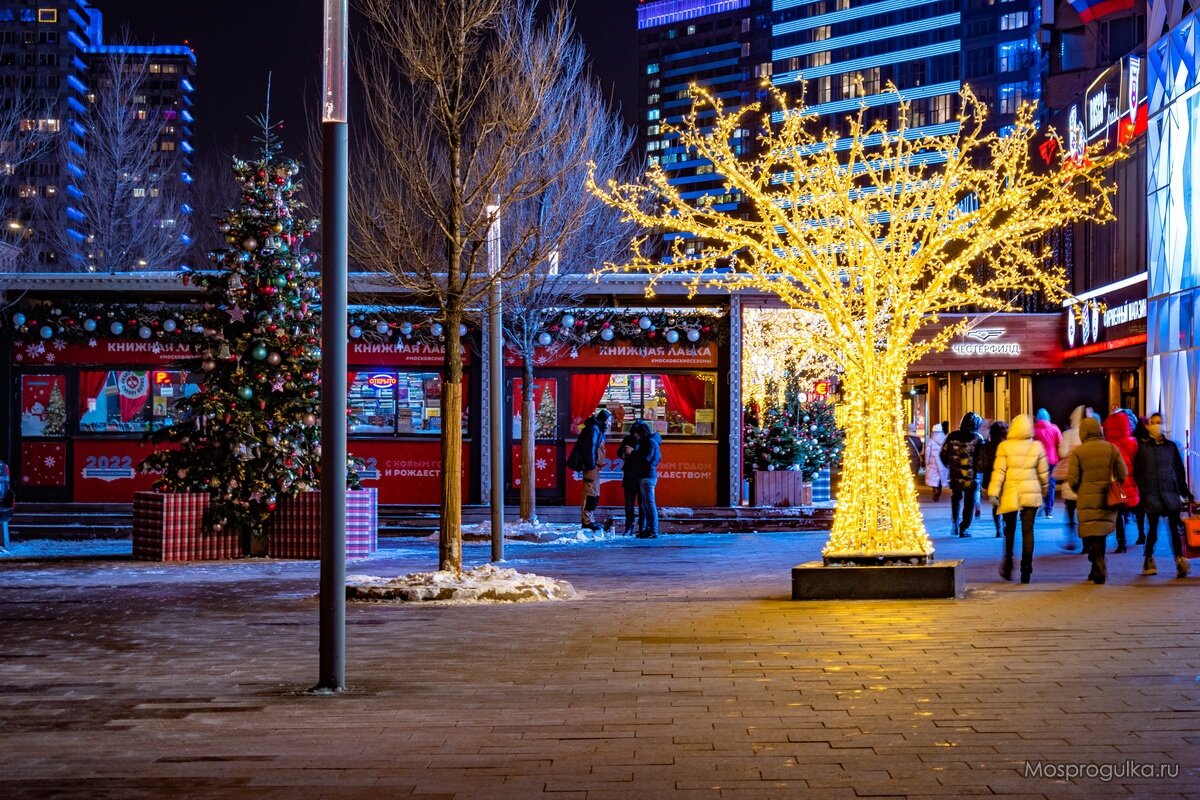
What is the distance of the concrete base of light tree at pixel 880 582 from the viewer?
11.8 metres

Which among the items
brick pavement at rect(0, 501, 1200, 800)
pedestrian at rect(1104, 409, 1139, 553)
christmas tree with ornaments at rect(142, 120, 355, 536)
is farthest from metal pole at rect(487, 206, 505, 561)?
pedestrian at rect(1104, 409, 1139, 553)

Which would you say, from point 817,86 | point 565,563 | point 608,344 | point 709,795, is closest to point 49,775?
point 709,795

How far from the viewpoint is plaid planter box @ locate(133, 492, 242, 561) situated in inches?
643

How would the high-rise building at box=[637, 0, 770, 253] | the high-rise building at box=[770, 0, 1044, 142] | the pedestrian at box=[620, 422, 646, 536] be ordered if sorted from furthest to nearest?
1. the high-rise building at box=[637, 0, 770, 253]
2. the high-rise building at box=[770, 0, 1044, 142]
3. the pedestrian at box=[620, 422, 646, 536]

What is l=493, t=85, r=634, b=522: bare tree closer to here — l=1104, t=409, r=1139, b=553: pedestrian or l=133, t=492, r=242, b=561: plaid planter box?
l=133, t=492, r=242, b=561: plaid planter box

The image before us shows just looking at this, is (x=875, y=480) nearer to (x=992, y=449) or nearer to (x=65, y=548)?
(x=992, y=449)

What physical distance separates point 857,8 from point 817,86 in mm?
8338

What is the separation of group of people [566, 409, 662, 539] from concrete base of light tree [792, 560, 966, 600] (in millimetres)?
7774

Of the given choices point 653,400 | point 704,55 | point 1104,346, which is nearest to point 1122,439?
point 653,400

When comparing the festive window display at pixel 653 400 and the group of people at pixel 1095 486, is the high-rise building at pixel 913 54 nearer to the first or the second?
the festive window display at pixel 653 400

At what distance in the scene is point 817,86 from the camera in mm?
138375

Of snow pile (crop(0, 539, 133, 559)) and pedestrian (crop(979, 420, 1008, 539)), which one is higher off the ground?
pedestrian (crop(979, 420, 1008, 539))

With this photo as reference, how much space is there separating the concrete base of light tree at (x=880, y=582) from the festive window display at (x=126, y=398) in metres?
16.0

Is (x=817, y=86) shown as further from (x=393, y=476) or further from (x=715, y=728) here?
(x=715, y=728)
